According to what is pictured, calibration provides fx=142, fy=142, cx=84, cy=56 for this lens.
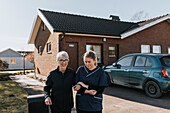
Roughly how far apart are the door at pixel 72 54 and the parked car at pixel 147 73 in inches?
148

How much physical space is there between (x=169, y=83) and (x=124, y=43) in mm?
7606

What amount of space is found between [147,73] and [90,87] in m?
4.09

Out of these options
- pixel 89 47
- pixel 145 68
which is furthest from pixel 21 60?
pixel 145 68

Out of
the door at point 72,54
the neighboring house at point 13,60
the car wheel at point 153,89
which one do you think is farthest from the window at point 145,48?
the neighboring house at point 13,60

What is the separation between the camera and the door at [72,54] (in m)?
9.77

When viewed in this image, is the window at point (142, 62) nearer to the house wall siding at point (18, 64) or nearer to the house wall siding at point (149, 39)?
the house wall siding at point (149, 39)

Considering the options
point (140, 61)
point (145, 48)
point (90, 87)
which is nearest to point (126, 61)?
point (140, 61)

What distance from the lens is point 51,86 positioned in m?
2.41

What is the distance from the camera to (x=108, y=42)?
11297 millimetres

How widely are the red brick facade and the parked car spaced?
4.06 m

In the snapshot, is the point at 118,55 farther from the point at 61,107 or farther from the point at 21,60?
the point at 21,60

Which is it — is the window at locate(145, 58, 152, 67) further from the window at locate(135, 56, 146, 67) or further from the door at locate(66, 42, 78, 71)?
the door at locate(66, 42, 78, 71)

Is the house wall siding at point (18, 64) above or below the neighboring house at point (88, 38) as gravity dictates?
below

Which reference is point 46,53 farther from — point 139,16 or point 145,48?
point 139,16
